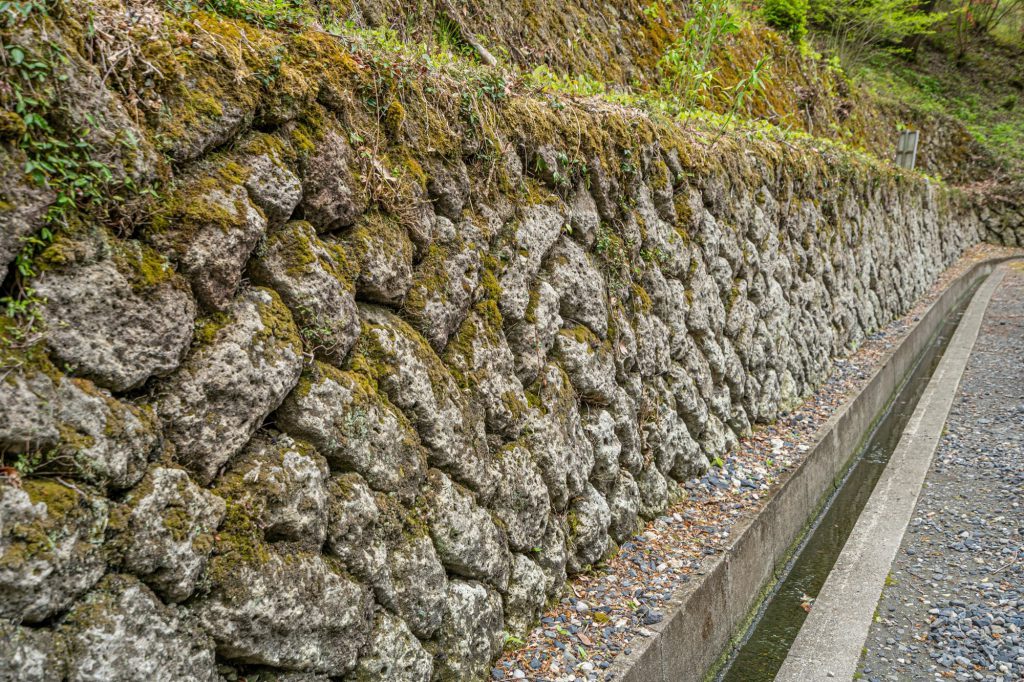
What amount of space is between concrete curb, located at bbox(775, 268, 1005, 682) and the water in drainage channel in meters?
0.16

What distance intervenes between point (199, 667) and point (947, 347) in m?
Result: 12.7

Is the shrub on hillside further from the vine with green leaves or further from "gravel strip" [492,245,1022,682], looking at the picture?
the vine with green leaves

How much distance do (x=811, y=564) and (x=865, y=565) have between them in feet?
1.42

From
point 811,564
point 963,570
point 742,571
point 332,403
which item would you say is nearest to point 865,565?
point 811,564

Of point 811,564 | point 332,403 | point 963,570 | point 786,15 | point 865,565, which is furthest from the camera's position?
point 786,15

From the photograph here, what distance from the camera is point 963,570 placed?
465 centimetres

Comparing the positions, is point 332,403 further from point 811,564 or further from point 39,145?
point 811,564

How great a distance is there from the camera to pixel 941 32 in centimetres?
2930

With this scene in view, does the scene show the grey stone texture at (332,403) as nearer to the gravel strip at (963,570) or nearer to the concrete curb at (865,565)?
the concrete curb at (865,565)

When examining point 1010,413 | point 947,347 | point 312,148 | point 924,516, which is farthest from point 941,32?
point 312,148

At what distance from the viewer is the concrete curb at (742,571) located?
3.25m

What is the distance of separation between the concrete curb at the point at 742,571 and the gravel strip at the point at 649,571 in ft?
0.24

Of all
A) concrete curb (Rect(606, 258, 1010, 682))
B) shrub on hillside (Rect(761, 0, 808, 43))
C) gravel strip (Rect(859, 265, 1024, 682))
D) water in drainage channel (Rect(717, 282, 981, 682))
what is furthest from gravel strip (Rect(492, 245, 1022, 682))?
shrub on hillside (Rect(761, 0, 808, 43))

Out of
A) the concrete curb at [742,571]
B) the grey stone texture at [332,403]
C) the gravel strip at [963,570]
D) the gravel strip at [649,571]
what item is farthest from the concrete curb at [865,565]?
the grey stone texture at [332,403]
